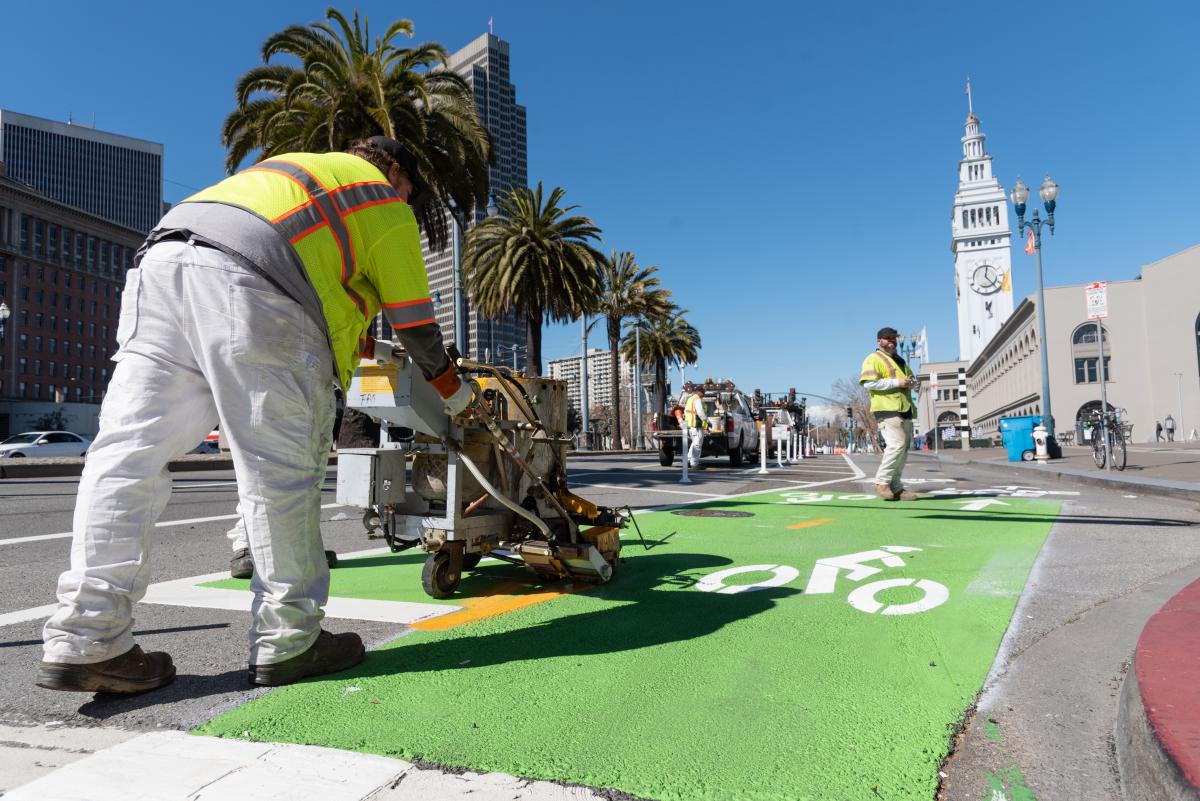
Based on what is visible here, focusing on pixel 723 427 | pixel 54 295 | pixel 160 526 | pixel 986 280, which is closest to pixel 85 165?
pixel 54 295

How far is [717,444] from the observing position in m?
19.4

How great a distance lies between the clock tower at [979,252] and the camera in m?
156

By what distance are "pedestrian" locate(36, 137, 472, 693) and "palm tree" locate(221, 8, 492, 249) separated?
16.0 meters

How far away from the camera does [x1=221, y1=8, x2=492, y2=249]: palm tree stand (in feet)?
60.7

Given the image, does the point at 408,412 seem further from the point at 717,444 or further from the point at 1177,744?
the point at 717,444

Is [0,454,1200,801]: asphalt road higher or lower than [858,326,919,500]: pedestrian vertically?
lower

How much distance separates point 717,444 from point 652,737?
57.8ft

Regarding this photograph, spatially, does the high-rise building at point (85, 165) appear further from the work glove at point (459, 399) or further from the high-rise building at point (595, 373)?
the work glove at point (459, 399)

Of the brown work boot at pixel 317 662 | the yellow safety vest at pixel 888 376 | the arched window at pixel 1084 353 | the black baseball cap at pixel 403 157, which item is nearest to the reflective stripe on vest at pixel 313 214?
the black baseball cap at pixel 403 157

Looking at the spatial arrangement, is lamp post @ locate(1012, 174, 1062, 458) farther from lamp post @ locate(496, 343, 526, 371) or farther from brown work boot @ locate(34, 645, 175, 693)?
lamp post @ locate(496, 343, 526, 371)

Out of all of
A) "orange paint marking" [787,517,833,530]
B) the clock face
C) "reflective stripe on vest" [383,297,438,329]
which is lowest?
"orange paint marking" [787,517,833,530]

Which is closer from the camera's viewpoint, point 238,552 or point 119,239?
point 238,552

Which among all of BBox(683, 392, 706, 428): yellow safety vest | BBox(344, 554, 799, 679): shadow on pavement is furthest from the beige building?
BBox(344, 554, 799, 679): shadow on pavement

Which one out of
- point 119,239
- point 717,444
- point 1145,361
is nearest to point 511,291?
point 717,444
